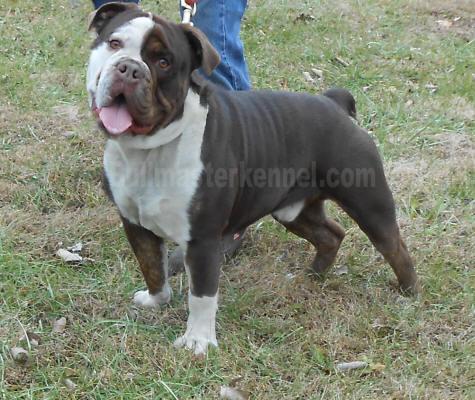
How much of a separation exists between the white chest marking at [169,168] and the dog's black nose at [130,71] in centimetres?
31

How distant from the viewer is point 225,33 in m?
4.20

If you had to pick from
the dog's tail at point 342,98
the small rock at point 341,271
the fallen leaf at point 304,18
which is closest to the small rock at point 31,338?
the small rock at point 341,271

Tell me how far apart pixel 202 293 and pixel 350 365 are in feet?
2.36

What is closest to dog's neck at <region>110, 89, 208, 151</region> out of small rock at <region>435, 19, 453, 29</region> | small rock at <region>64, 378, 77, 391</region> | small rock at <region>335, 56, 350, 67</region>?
small rock at <region>64, 378, 77, 391</region>

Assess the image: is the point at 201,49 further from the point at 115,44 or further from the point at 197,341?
the point at 197,341

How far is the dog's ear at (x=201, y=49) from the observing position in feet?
9.39

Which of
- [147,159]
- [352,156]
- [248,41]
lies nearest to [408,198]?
[352,156]

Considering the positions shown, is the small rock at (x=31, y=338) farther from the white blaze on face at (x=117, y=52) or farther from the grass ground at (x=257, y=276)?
the white blaze on face at (x=117, y=52)

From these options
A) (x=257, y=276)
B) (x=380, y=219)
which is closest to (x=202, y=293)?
(x=257, y=276)

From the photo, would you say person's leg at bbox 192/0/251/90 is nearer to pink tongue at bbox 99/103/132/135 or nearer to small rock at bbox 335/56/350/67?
pink tongue at bbox 99/103/132/135

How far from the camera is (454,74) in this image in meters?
6.64

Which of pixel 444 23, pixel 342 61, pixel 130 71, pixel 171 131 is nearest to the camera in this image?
pixel 130 71

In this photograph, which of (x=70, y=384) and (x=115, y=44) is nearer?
→ (x=115, y=44)

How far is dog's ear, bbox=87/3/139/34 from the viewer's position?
296 centimetres
